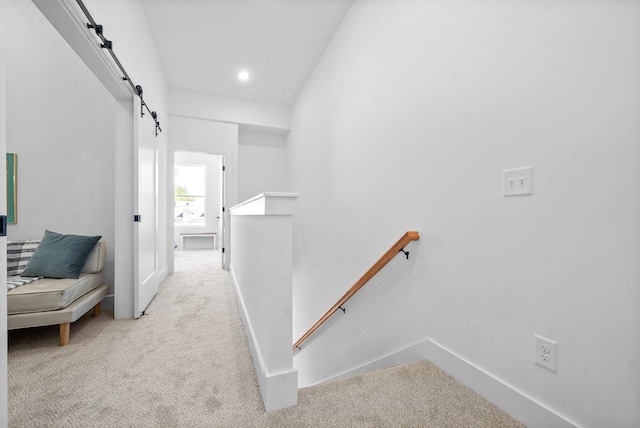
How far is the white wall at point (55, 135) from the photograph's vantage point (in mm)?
2561

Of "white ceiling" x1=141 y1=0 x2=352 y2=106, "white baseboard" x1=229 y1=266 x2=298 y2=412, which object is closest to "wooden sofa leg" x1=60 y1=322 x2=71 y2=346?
"white baseboard" x1=229 y1=266 x2=298 y2=412

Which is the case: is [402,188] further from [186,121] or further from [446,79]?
[186,121]

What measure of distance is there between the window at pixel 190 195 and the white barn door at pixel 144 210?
5.17 metres

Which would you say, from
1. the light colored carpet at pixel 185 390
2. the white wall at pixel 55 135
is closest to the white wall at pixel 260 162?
the white wall at pixel 55 135

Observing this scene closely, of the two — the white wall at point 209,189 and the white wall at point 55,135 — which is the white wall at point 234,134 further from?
the white wall at point 209,189

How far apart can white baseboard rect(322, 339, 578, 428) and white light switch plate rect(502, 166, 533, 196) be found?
853 mm

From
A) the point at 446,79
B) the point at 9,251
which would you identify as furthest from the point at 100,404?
the point at 446,79

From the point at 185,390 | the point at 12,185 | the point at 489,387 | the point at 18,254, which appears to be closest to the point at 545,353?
the point at 489,387

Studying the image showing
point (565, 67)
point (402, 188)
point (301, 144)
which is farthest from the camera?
point (301, 144)

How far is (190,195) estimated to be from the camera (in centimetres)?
780

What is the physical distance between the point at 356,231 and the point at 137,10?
2807 millimetres

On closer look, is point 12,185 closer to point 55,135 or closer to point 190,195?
point 55,135

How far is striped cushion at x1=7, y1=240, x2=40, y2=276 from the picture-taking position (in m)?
2.25

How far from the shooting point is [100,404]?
1.29 m
